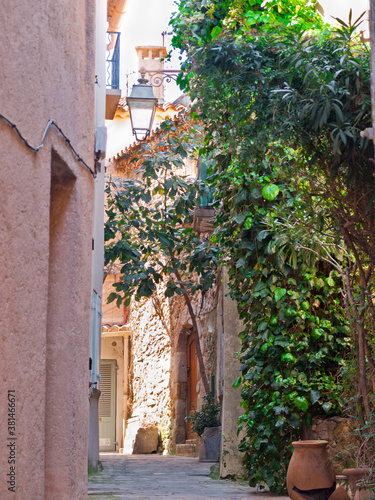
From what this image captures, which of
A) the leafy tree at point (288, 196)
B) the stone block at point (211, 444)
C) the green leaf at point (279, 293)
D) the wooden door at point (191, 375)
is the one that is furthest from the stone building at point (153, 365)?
the green leaf at point (279, 293)

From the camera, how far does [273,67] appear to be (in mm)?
5609

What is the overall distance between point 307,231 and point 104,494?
10.9 ft

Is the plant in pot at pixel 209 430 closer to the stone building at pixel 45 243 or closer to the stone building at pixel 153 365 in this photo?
the stone building at pixel 153 365

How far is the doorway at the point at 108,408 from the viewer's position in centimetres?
2181

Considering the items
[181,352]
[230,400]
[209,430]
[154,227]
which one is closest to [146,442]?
[181,352]

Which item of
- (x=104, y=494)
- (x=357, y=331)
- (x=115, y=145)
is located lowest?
(x=104, y=494)

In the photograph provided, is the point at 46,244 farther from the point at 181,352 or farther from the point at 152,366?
the point at 152,366

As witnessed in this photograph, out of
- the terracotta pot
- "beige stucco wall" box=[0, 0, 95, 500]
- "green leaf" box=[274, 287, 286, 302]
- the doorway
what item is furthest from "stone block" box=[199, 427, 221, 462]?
the doorway

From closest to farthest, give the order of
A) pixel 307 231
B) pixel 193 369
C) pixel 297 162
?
pixel 297 162
pixel 307 231
pixel 193 369

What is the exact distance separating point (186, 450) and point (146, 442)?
3023mm

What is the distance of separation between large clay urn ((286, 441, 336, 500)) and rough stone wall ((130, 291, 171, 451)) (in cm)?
1269

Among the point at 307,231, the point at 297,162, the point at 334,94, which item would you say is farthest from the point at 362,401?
the point at 334,94

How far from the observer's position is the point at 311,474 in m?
5.63

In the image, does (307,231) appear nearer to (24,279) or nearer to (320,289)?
(320,289)
